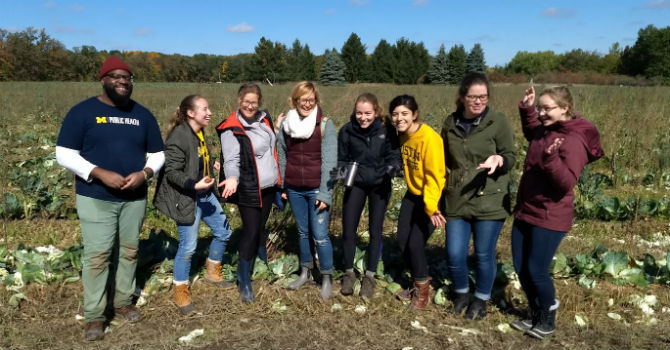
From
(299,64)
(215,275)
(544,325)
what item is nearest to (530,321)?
(544,325)

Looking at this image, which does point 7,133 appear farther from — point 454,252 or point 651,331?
point 651,331

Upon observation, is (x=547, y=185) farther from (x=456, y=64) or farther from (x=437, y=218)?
(x=456, y=64)

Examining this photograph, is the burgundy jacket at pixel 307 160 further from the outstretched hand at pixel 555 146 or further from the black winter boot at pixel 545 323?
the black winter boot at pixel 545 323

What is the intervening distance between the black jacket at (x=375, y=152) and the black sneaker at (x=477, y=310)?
4.10 ft

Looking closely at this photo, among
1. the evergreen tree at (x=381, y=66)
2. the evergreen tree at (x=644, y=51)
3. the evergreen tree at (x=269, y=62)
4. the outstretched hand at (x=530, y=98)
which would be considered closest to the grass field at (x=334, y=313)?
the outstretched hand at (x=530, y=98)

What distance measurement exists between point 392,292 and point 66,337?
265 cm

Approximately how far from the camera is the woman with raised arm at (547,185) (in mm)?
2750

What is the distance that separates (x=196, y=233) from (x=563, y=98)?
290 centimetres

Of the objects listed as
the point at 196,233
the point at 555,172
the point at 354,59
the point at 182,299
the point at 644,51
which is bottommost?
the point at 182,299

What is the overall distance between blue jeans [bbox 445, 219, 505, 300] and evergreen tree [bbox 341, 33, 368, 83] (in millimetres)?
4147

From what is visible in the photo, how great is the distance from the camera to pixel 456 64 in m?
5.05

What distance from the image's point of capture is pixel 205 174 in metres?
3.57

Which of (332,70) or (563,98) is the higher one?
(332,70)

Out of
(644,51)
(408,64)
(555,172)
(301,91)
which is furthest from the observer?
(644,51)
